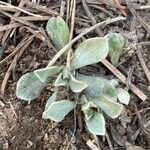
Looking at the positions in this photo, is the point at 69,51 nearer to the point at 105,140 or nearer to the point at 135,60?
the point at 135,60

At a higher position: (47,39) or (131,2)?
(131,2)

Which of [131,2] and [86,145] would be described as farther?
[131,2]

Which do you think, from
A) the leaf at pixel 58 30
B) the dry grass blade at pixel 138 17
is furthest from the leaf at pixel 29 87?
the dry grass blade at pixel 138 17

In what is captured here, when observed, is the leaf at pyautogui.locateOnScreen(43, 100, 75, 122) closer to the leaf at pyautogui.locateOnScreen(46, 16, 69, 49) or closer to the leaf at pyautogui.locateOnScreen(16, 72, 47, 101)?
the leaf at pyautogui.locateOnScreen(16, 72, 47, 101)

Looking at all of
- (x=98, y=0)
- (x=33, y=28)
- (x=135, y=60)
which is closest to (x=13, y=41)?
(x=33, y=28)

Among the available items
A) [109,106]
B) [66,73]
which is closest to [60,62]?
[66,73]

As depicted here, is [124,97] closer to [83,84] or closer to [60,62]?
[83,84]

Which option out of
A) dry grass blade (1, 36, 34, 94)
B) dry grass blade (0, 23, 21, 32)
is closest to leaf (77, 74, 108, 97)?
dry grass blade (1, 36, 34, 94)

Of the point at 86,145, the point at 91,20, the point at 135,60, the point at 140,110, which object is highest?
the point at 91,20
